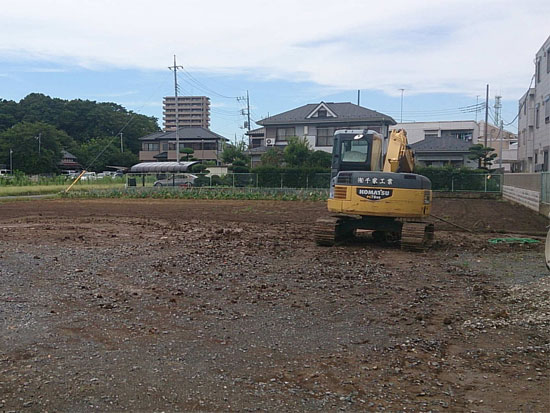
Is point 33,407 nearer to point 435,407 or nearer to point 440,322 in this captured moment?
point 435,407

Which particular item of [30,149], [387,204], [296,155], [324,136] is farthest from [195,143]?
[387,204]

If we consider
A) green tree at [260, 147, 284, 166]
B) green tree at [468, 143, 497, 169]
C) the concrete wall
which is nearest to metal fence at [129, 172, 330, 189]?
green tree at [260, 147, 284, 166]

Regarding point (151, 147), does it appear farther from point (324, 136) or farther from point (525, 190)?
point (525, 190)

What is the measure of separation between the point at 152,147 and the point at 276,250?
58.4m

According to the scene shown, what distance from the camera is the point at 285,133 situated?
48.1 m

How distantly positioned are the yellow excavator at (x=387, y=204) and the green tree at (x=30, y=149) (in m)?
60.5

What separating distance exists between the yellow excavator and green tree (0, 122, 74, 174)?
60474mm

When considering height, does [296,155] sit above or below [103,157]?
below

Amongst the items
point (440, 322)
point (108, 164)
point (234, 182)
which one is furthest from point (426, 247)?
point (108, 164)

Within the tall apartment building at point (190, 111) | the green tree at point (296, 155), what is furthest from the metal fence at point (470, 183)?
the tall apartment building at point (190, 111)

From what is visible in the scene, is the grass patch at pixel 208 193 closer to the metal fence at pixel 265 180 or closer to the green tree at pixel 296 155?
the metal fence at pixel 265 180

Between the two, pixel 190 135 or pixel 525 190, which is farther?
pixel 190 135

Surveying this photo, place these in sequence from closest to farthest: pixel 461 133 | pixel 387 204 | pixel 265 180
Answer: pixel 387 204
pixel 265 180
pixel 461 133

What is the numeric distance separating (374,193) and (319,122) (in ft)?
116
